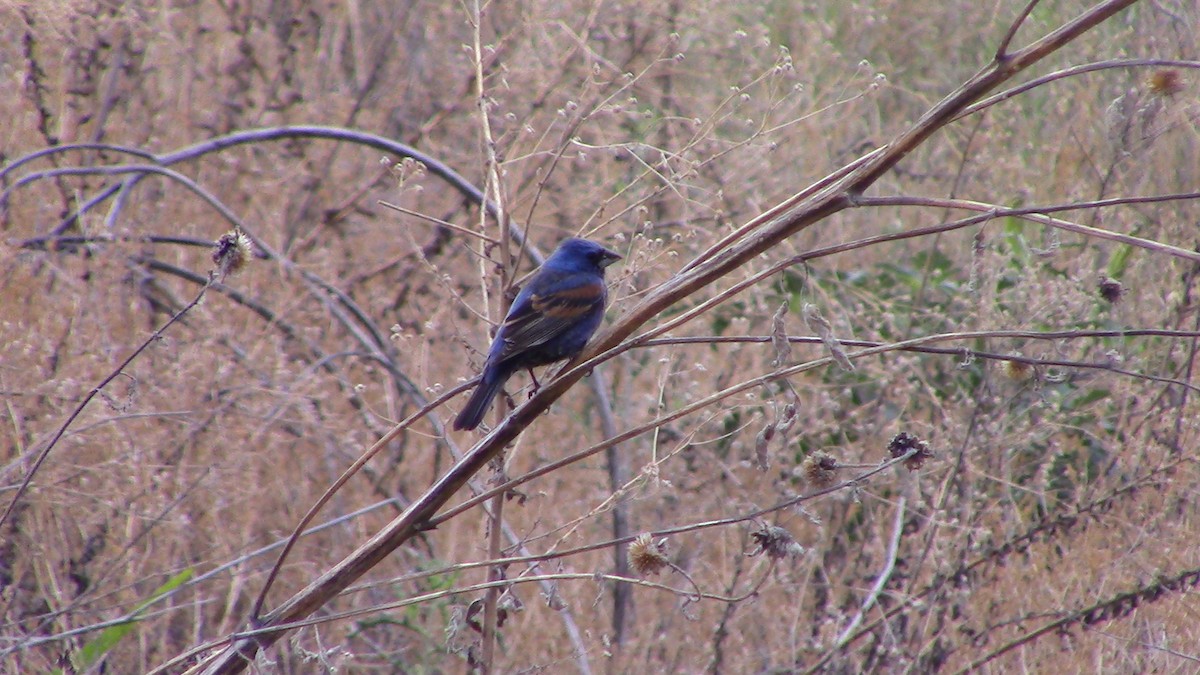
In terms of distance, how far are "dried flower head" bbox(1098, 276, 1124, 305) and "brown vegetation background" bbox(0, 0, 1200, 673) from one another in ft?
0.11

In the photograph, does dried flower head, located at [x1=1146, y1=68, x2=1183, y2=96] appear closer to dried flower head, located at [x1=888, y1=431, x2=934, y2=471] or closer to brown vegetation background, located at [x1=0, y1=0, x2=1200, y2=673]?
brown vegetation background, located at [x1=0, y1=0, x2=1200, y2=673]

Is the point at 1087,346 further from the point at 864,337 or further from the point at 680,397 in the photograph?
the point at 680,397

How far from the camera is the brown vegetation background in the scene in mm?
3805

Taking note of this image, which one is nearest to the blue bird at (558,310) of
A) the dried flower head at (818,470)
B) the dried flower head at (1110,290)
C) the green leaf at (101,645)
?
the green leaf at (101,645)

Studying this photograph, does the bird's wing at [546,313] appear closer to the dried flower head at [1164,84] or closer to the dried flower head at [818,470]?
the dried flower head at [818,470]

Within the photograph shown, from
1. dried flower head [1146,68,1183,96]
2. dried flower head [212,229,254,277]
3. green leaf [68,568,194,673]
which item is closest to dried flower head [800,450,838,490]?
dried flower head [1146,68,1183,96]

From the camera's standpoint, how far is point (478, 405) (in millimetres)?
3178

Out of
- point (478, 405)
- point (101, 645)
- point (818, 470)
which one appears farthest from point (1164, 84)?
point (101, 645)

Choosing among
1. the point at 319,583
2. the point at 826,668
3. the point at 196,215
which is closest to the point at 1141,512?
the point at 826,668

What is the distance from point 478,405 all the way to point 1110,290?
1578 mm

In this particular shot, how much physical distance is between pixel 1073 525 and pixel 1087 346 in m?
1.21

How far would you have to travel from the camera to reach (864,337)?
5480mm

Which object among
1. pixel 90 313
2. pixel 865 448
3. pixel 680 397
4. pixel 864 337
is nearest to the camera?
pixel 90 313

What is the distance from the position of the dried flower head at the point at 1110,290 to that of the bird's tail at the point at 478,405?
149 cm
